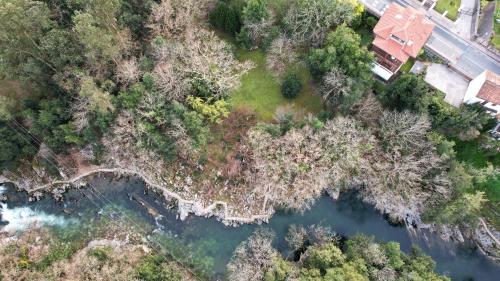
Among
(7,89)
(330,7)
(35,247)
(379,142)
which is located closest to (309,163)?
(379,142)

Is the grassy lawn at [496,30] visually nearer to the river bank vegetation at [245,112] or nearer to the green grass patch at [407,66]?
the green grass patch at [407,66]

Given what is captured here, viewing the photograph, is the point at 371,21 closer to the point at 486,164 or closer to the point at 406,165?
the point at 406,165

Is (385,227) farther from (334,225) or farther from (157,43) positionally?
(157,43)

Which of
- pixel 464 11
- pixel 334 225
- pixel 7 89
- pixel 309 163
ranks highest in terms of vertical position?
pixel 464 11

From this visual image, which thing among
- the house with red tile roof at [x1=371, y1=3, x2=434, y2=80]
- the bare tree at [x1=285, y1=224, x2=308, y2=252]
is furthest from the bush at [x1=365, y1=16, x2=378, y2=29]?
the bare tree at [x1=285, y1=224, x2=308, y2=252]

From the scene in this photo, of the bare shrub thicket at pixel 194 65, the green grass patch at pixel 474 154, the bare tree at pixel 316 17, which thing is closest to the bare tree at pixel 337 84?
the bare tree at pixel 316 17

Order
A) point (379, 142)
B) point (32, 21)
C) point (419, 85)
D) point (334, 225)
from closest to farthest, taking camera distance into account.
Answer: point (32, 21) < point (419, 85) < point (379, 142) < point (334, 225)

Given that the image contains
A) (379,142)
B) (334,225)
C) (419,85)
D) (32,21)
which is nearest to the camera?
(32,21)

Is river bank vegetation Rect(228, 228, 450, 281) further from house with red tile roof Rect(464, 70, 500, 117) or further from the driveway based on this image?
the driveway
